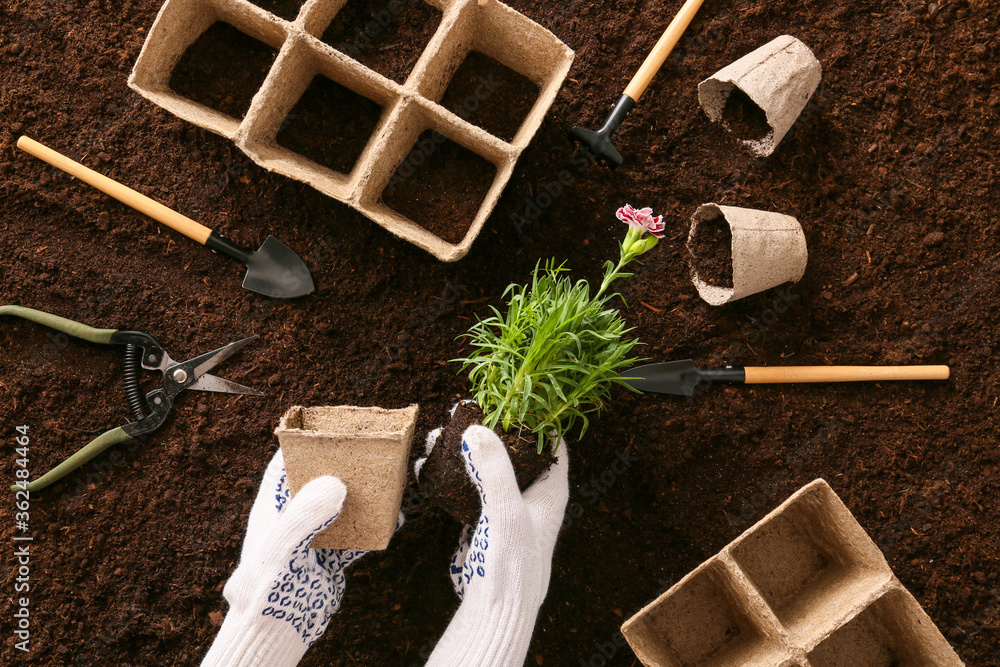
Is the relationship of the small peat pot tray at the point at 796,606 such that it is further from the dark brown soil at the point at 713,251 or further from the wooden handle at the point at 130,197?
the wooden handle at the point at 130,197

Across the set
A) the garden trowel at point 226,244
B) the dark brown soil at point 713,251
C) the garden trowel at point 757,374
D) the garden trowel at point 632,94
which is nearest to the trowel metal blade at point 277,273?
the garden trowel at point 226,244

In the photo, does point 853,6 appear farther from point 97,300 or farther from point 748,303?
point 97,300

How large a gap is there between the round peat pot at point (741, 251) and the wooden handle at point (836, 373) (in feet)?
0.74

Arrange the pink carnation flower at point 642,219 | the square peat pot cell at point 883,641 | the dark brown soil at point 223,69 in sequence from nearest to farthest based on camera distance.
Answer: the pink carnation flower at point 642,219 < the square peat pot cell at point 883,641 < the dark brown soil at point 223,69

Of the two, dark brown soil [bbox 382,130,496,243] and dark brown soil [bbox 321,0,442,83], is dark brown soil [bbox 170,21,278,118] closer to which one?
dark brown soil [bbox 321,0,442,83]

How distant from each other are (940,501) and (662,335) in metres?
0.91

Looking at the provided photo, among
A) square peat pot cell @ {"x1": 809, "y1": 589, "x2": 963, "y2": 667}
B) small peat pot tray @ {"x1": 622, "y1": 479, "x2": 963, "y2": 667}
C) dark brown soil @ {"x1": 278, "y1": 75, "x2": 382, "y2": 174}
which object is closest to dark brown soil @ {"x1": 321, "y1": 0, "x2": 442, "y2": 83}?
dark brown soil @ {"x1": 278, "y1": 75, "x2": 382, "y2": 174}

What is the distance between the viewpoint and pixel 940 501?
5.69 feet

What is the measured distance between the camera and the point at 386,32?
5.52 ft

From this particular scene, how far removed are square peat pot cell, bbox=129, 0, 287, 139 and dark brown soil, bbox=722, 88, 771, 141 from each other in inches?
48.3

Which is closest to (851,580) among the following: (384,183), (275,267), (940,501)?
(940,501)

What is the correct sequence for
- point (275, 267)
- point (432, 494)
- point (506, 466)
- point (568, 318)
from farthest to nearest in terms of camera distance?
point (275, 267) → point (432, 494) → point (506, 466) → point (568, 318)

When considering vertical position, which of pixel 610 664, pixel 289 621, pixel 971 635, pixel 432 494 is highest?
pixel 971 635

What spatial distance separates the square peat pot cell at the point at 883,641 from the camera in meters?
1.45
